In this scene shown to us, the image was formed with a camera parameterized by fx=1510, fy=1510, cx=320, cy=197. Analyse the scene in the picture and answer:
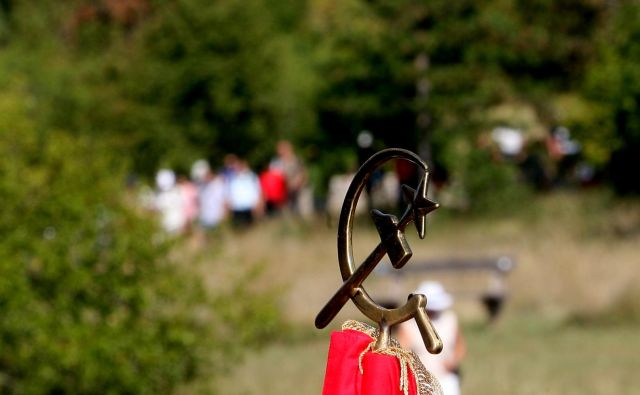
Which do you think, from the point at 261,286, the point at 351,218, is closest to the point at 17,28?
the point at 261,286

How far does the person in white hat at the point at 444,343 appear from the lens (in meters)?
8.97

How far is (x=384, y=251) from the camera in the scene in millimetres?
3570

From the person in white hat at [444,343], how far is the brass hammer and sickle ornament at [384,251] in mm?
4955

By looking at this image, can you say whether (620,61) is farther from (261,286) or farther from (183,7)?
(183,7)

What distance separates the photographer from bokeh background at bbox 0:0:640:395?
10883 mm

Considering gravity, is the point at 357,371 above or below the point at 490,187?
below

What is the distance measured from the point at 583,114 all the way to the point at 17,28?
20331 mm

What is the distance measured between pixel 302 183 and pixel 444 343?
725 inches

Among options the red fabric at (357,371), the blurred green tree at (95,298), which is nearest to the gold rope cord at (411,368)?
the red fabric at (357,371)

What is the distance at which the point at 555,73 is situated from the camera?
3133 centimetres

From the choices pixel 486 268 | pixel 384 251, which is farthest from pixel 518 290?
pixel 384 251

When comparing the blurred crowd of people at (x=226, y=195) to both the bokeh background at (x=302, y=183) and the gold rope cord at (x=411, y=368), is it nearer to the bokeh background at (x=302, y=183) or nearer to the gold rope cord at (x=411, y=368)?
the bokeh background at (x=302, y=183)

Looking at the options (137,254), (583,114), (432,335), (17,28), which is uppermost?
(17,28)

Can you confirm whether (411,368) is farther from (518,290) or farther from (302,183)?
(302,183)
